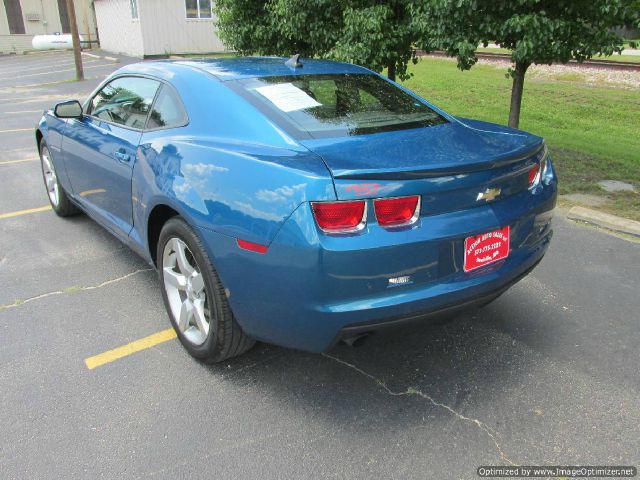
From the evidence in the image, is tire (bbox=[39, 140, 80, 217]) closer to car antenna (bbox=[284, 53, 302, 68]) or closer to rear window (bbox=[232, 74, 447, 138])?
car antenna (bbox=[284, 53, 302, 68])

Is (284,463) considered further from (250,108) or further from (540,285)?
(540,285)

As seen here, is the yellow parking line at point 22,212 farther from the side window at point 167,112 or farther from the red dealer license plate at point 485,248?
the red dealer license plate at point 485,248

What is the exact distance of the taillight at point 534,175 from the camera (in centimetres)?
286

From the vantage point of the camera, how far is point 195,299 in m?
2.97

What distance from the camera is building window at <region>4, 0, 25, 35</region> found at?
37.4 meters

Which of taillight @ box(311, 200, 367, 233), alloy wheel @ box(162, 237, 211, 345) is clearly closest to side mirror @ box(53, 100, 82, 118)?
alloy wheel @ box(162, 237, 211, 345)

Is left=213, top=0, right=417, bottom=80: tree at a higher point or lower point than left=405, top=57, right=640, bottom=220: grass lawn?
higher

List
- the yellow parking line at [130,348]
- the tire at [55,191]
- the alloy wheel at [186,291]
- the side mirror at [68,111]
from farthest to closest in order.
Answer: the tire at [55,191] < the side mirror at [68,111] < the yellow parking line at [130,348] < the alloy wheel at [186,291]

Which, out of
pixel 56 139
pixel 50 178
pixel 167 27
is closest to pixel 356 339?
pixel 56 139

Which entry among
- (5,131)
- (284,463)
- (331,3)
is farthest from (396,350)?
(5,131)

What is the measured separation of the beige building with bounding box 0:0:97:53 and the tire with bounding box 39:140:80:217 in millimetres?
36237

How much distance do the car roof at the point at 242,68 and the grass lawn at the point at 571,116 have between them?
330cm

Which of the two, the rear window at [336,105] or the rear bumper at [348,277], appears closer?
the rear bumper at [348,277]

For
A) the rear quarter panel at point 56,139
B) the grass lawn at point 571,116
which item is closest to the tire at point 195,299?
the rear quarter panel at point 56,139
